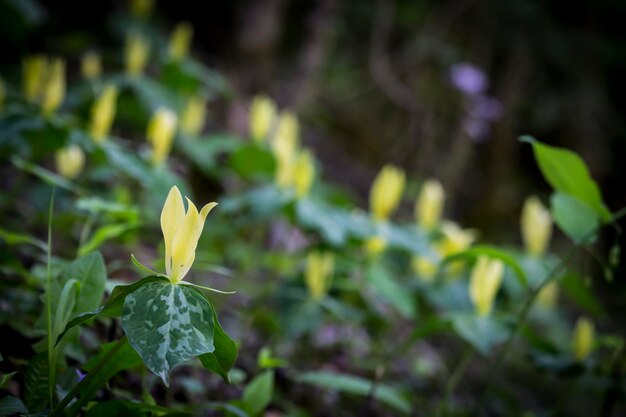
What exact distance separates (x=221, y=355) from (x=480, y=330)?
929 millimetres

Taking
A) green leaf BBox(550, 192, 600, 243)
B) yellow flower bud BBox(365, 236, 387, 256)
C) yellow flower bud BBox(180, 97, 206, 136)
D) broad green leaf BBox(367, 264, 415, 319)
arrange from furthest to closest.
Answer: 1. yellow flower bud BBox(180, 97, 206, 136)
2. yellow flower bud BBox(365, 236, 387, 256)
3. broad green leaf BBox(367, 264, 415, 319)
4. green leaf BBox(550, 192, 600, 243)

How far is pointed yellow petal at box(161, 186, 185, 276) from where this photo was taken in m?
0.83

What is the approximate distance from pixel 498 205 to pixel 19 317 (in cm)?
447

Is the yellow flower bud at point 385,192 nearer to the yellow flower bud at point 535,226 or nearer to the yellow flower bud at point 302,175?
the yellow flower bud at point 302,175

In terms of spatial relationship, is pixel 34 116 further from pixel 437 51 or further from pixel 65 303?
pixel 437 51

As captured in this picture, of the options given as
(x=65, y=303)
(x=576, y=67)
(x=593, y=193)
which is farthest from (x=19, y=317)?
(x=576, y=67)

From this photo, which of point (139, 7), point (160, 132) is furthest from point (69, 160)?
point (139, 7)

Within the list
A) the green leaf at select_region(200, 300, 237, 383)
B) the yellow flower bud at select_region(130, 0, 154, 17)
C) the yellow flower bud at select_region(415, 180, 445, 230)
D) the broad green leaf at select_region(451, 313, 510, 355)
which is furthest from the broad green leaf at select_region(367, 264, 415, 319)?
the yellow flower bud at select_region(130, 0, 154, 17)

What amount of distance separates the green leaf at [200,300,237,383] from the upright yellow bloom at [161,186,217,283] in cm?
12

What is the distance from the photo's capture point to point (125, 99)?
2.58m

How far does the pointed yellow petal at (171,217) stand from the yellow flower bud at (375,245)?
1188 mm

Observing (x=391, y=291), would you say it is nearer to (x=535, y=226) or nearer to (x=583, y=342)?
(x=583, y=342)

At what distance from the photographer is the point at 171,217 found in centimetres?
84

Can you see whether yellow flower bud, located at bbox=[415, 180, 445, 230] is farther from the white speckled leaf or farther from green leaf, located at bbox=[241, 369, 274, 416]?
the white speckled leaf
